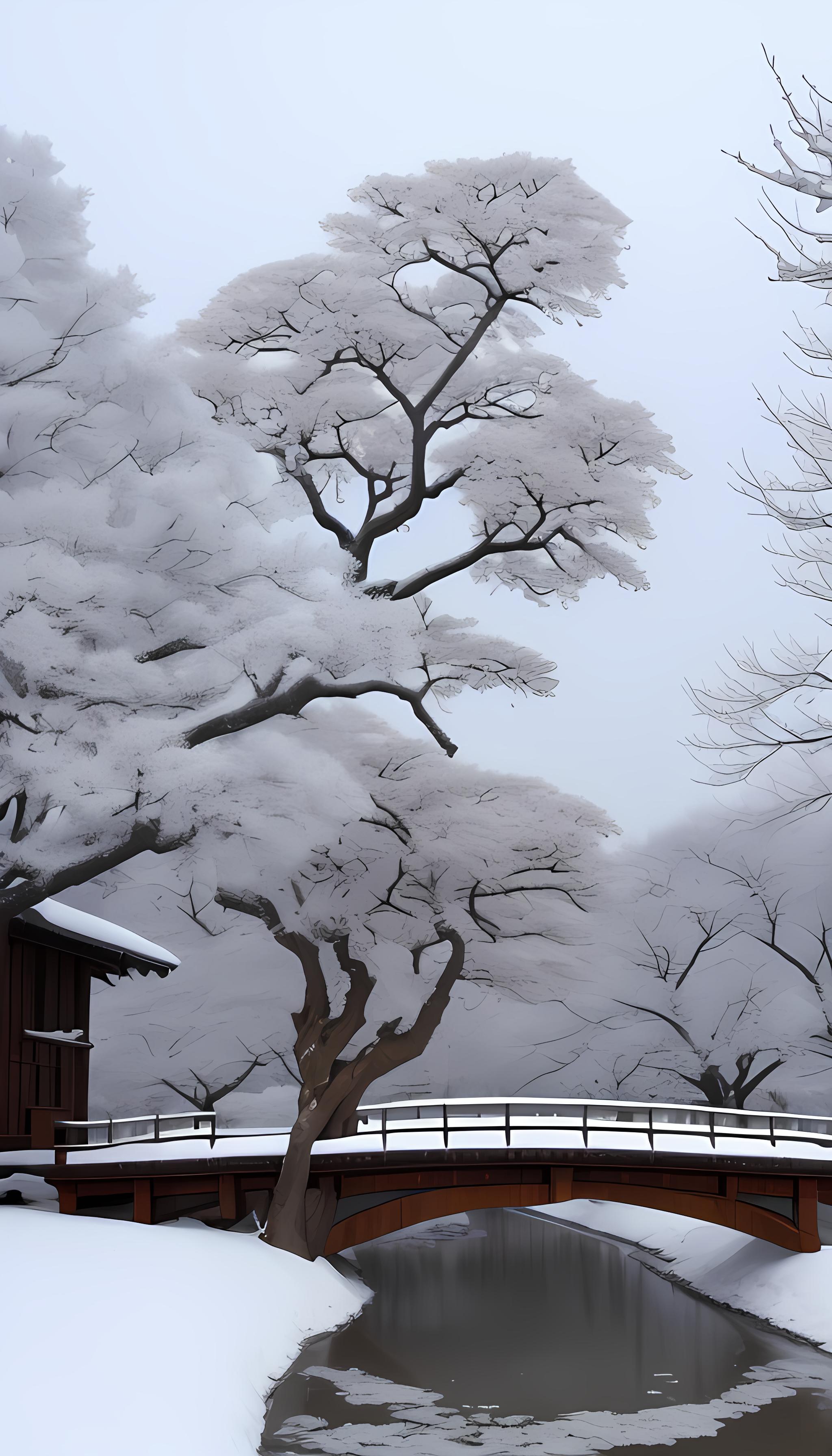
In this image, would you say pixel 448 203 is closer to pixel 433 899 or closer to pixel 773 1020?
pixel 433 899

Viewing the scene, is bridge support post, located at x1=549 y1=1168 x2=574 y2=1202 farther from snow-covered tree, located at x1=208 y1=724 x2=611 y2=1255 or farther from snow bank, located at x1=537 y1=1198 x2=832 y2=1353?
snow-covered tree, located at x1=208 y1=724 x2=611 y2=1255

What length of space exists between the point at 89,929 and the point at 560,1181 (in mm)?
8580

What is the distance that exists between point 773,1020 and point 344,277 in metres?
23.4

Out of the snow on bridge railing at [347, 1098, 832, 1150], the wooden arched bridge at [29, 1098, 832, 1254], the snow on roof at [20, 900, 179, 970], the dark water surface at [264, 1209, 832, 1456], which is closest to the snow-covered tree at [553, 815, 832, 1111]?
the snow on bridge railing at [347, 1098, 832, 1150]

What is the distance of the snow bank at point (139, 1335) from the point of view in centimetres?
764

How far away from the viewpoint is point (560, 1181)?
17359 mm

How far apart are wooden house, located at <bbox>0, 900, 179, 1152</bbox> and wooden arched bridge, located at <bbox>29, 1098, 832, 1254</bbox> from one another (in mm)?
691

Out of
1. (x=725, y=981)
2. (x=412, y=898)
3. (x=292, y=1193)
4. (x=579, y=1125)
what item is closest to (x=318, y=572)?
(x=412, y=898)

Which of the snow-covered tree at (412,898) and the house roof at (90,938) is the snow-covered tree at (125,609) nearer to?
the snow-covered tree at (412,898)

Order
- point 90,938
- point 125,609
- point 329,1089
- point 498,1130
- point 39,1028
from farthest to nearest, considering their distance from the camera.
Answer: point 39,1028 → point 90,938 → point 498,1130 → point 329,1089 → point 125,609

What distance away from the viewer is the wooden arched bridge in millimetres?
16469

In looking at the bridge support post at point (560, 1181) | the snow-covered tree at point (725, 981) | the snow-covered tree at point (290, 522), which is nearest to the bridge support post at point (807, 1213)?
the bridge support post at point (560, 1181)

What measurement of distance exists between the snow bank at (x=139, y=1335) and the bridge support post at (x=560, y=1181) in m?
3.98

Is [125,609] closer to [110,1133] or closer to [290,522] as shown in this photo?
[290,522]
